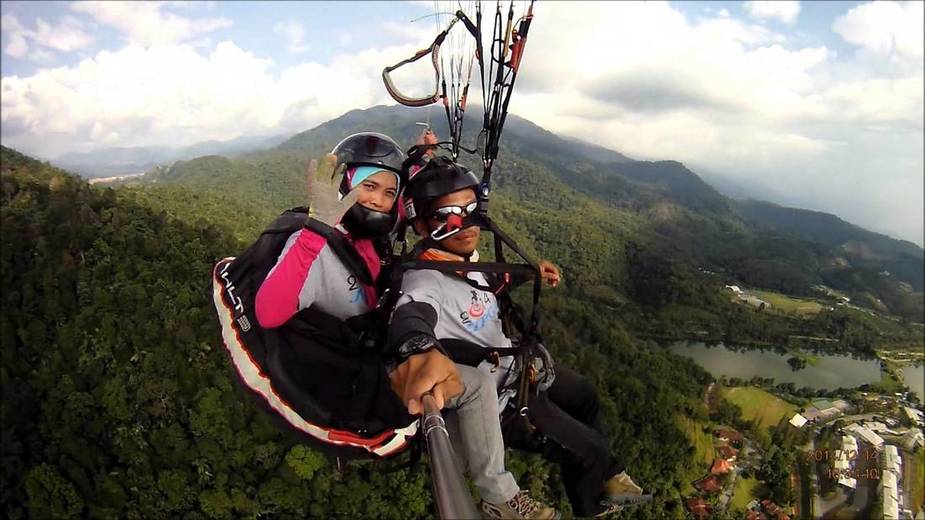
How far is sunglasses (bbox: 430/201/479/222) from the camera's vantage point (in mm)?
2793

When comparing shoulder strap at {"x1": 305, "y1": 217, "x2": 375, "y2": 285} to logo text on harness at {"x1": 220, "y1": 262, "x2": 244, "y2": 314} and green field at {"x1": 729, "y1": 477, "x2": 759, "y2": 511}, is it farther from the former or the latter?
green field at {"x1": 729, "y1": 477, "x2": 759, "y2": 511}

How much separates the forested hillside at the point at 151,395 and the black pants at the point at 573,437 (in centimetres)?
1922

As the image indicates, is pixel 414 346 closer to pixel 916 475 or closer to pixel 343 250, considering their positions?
pixel 343 250

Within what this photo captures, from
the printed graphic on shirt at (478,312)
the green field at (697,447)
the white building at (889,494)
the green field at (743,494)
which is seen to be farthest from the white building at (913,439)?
the green field at (697,447)

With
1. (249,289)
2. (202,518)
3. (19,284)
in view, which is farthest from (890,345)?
(19,284)

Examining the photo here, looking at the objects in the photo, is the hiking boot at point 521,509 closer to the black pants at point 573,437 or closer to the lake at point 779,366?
the black pants at point 573,437

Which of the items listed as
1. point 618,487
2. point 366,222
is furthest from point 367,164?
point 618,487

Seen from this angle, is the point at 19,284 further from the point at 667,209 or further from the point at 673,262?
the point at 667,209

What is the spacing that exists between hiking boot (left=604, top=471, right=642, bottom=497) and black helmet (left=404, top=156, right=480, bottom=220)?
2448 mm

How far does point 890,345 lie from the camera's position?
16.6 m

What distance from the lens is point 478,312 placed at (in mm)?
2840

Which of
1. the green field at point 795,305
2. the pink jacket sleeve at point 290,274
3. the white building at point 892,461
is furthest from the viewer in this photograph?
the green field at point 795,305

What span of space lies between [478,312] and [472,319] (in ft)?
0.19

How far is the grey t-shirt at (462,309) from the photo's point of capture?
254 cm
